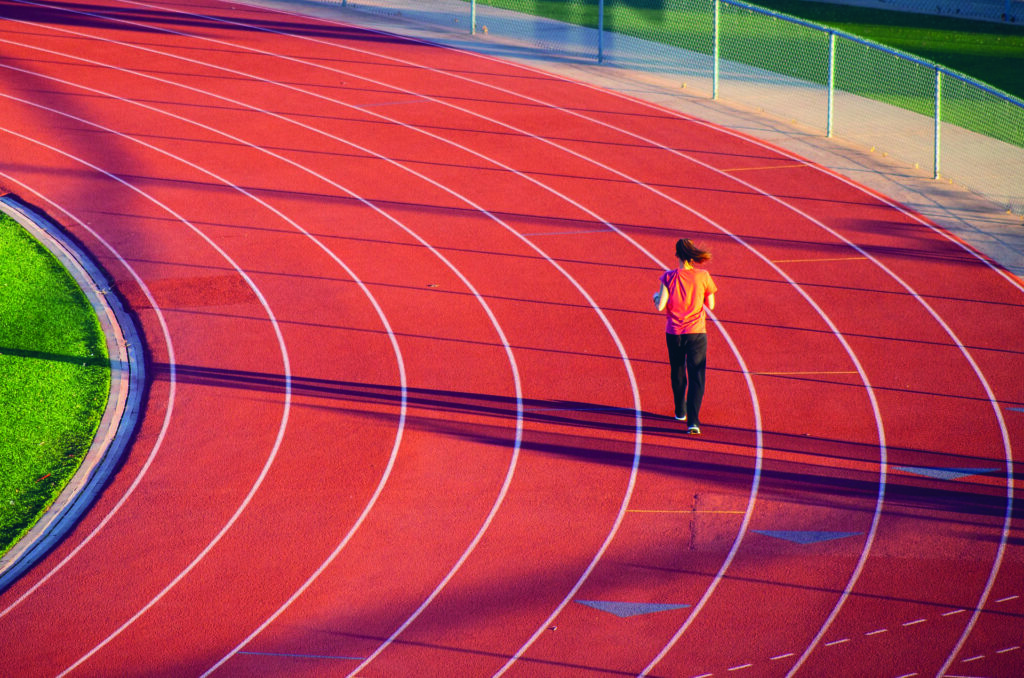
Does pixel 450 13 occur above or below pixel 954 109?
above

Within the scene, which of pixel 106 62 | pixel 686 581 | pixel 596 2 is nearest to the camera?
pixel 686 581

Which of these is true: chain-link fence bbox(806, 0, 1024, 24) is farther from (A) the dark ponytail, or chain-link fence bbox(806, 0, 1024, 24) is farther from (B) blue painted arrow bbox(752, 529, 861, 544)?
(B) blue painted arrow bbox(752, 529, 861, 544)

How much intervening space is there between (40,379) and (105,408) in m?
0.95

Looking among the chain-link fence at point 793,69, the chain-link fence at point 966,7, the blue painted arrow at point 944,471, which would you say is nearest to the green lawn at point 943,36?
the chain-link fence at point 966,7

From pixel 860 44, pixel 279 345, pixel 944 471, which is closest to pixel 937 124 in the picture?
pixel 860 44

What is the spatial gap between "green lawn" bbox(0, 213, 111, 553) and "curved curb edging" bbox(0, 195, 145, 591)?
91 mm

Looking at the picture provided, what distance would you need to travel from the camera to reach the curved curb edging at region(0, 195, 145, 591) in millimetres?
9133

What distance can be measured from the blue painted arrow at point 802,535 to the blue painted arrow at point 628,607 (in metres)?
1.22

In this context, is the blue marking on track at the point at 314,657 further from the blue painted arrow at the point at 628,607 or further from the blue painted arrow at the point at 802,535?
the blue painted arrow at the point at 802,535

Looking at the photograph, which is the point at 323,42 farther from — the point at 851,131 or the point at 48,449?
the point at 48,449

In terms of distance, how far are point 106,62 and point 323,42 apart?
412 centimetres

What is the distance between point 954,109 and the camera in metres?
18.4

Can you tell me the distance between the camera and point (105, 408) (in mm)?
11023

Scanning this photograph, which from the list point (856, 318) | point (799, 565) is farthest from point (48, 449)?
point (856, 318)
